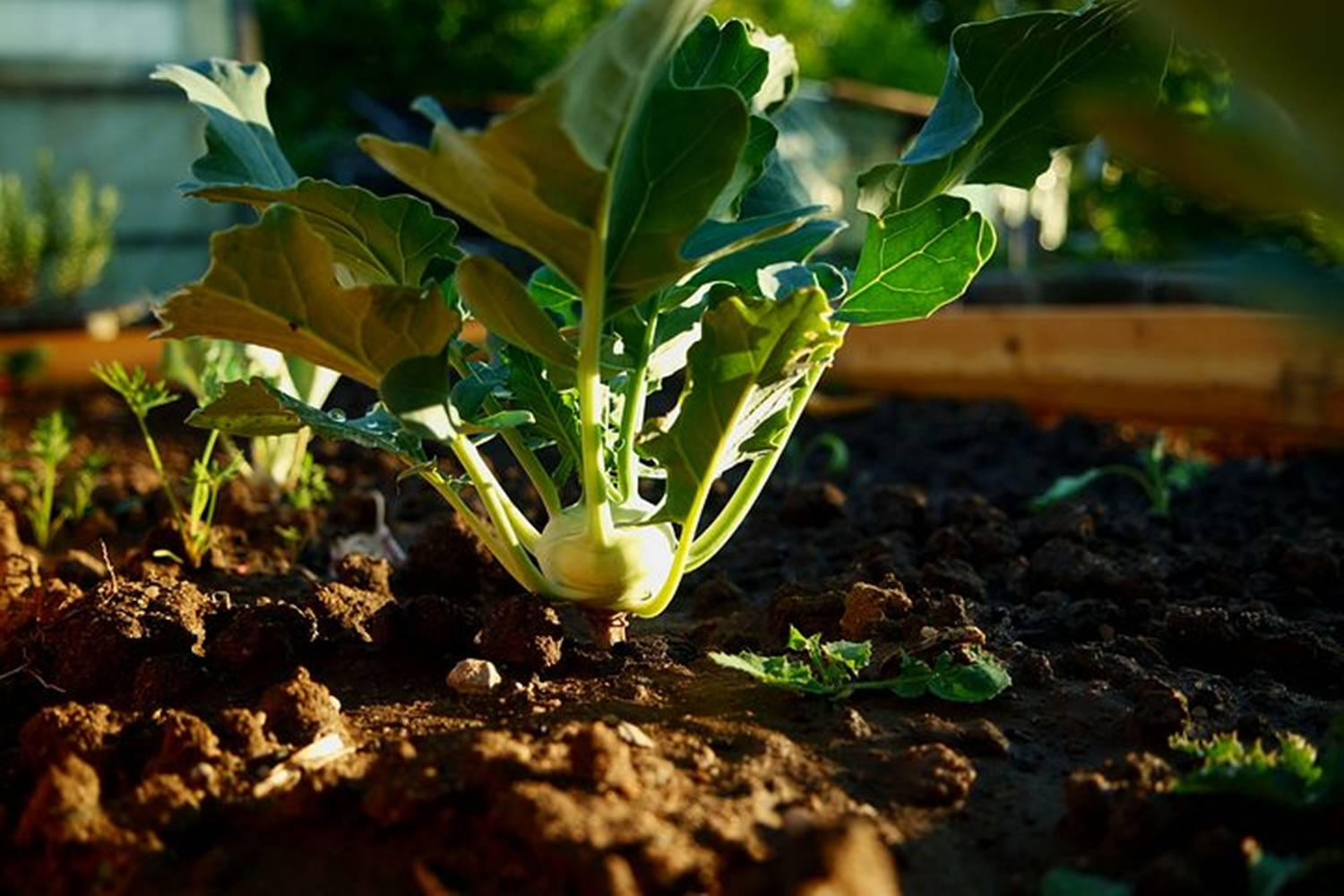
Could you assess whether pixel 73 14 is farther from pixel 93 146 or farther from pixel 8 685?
pixel 8 685

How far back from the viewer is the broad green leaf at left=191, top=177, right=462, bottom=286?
1.50m

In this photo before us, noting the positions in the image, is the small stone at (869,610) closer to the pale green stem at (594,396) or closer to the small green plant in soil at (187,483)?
the pale green stem at (594,396)

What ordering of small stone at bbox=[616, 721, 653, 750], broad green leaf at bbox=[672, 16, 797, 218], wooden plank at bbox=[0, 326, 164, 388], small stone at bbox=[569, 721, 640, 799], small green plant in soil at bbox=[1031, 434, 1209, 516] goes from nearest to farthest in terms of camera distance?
small stone at bbox=[569, 721, 640, 799], small stone at bbox=[616, 721, 653, 750], broad green leaf at bbox=[672, 16, 797, 218], small green plant in soil at bbox=[1031, 434, 1209, 516], wooden plank at bbox=[0, 326, 164, 388]

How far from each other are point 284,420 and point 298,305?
0.27 metres

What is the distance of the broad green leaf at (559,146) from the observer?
1169mm

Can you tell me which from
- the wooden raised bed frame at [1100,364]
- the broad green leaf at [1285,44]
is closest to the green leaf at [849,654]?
the broad green leaf at [1285,44]

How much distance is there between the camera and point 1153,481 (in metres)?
2.91

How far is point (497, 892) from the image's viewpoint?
3.66 feet

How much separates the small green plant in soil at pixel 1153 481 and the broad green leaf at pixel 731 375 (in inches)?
49.2

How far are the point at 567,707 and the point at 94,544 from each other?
150 cm

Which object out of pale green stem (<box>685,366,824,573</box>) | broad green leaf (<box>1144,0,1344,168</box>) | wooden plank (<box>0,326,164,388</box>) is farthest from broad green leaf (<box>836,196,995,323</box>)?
wooden plank (<box>0,326,164,388</box>)


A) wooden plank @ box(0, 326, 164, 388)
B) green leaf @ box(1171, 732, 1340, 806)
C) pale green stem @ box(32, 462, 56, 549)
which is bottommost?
wooden plank @ box(0, 326, 164, 388)

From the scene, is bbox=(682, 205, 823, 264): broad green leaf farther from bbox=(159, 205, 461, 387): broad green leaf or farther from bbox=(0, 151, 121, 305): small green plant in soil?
bbox=(0, 151, 121, 305): small green plant in soil

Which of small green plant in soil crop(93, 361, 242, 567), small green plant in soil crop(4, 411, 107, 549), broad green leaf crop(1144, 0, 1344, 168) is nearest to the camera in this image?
broad green leaf crop(1144, 0, 1344, 168)
